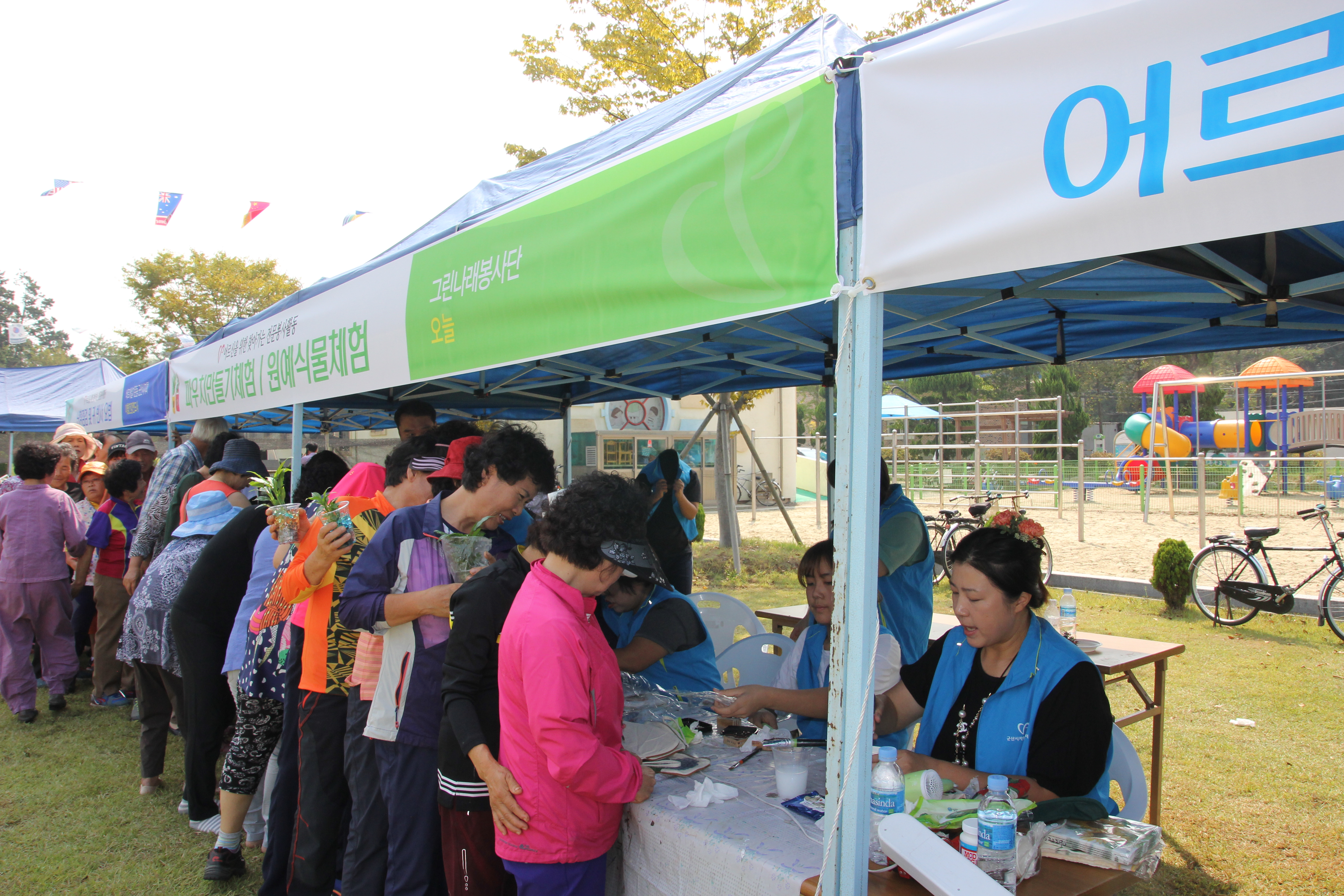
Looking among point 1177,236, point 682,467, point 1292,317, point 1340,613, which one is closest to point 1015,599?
point 1177,236

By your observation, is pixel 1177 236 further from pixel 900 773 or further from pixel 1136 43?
pixel 900 773

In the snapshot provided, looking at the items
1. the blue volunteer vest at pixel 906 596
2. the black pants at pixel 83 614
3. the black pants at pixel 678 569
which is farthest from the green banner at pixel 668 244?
the black pants at pixel 83 614

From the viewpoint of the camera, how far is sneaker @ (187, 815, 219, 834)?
11.9ft

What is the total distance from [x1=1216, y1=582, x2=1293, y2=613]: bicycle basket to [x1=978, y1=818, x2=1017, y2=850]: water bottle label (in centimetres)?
710

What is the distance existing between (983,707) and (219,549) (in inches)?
126

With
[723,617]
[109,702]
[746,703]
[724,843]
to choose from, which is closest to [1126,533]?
[723,617]

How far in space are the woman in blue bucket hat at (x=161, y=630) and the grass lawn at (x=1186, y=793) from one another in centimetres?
30

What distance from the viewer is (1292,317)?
3.01m

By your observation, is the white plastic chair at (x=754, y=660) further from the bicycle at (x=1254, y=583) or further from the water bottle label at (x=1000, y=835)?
the bicycle at (x=1254, y=583)

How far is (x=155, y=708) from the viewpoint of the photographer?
4.20 meters

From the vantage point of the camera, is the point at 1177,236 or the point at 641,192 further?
the point at 641,192

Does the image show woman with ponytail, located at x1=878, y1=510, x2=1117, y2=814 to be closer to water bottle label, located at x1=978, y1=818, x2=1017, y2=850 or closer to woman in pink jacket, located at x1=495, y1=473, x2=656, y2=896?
water bottle label, located at x1=978, y1=818, x2=1017, y2=850

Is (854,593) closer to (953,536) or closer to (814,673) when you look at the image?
(814,673)

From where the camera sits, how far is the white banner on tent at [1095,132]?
3.30ft
